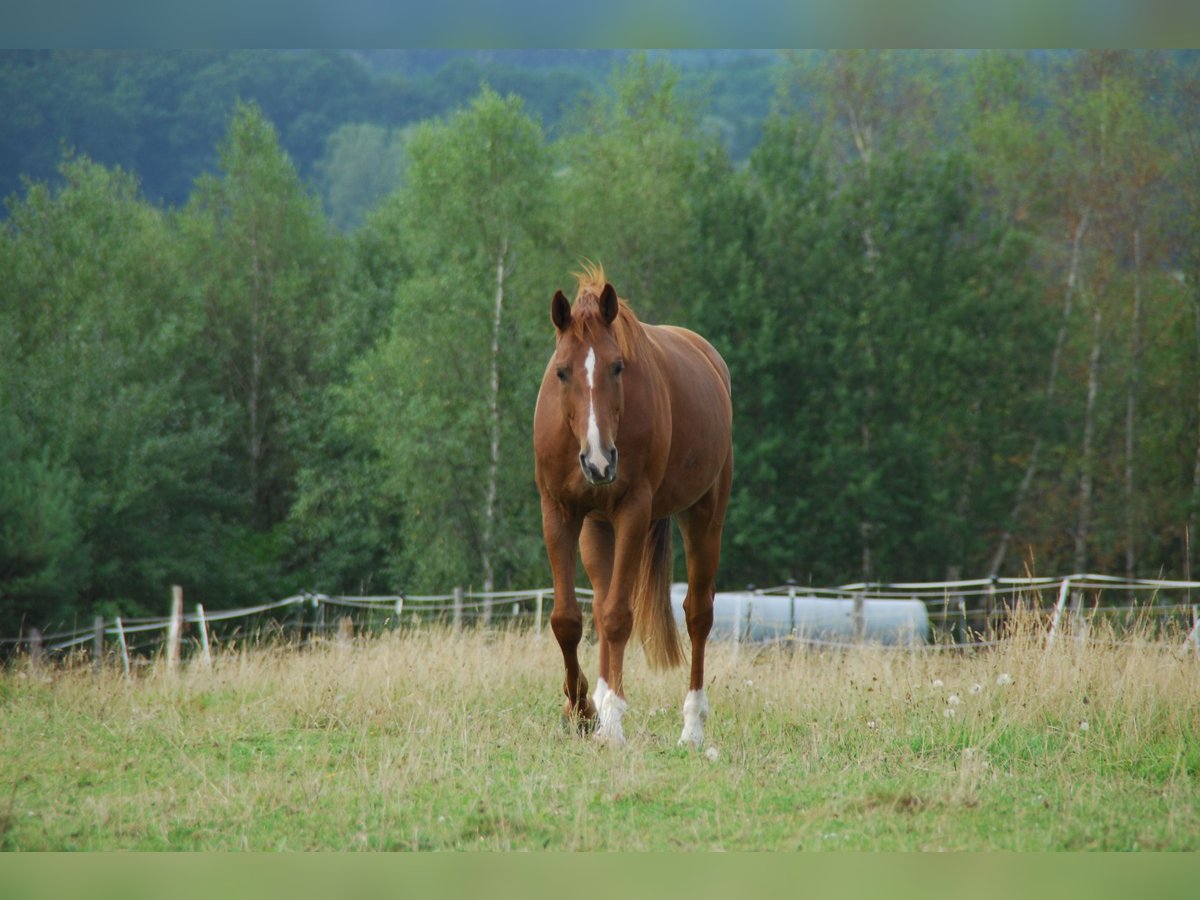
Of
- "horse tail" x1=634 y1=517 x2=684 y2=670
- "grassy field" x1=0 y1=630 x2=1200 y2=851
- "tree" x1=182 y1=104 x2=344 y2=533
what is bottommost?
"grassy field" x1=0 y1=630 x2=1200 y2=851

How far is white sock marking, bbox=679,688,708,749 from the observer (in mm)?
6223

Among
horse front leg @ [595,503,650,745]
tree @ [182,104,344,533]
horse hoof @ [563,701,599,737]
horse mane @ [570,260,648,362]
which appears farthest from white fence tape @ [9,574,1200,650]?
tree @ [182,104,344,533]

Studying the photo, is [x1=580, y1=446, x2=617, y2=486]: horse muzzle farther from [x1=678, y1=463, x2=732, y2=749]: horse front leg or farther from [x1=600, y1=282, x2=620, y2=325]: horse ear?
[x1=678, y1=463, x2=732, y2=749]: horse front leg

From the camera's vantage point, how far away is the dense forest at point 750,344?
93.4 feet

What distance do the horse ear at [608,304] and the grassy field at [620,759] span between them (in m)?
2.08

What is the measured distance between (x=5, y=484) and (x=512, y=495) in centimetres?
1103

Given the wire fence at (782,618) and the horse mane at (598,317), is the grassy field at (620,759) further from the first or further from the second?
the horse mane at (598,317)

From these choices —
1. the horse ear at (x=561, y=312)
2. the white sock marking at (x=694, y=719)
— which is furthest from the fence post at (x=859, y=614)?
the horse ear at (x=561, y=312)

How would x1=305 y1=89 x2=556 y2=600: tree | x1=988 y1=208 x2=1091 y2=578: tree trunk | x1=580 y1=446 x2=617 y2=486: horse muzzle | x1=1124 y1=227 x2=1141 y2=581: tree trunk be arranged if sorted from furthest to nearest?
x1=988 y1=208 x2=1091 y2=578: tree trunk < x1=305 y1=89 x2=556 y2=600: tree < x1=1124 y1=227 x2=1141 y2=581: tree trunk < x1=580 y1=446 x2=617 y2=486: horse muzzle

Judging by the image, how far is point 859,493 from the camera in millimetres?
28609

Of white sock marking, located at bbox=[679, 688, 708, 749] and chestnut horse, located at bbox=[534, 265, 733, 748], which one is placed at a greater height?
chestnut horse, located at bbox=[534, 265, 733, 748]

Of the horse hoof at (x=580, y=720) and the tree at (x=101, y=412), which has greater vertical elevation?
the tree at (x=101, y=412)

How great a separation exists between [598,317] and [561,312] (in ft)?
0.66

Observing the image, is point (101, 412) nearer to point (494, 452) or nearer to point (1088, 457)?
point (494, 452)
